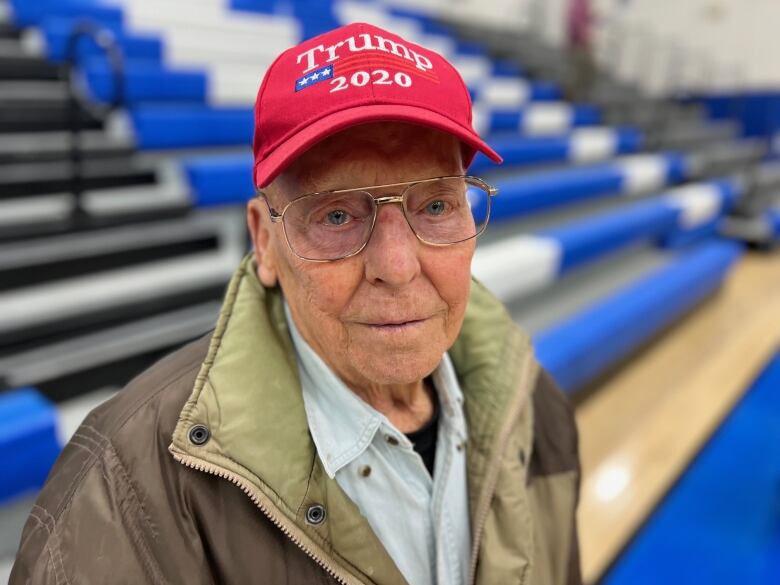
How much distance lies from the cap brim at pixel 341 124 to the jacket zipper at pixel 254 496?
30 centimetres

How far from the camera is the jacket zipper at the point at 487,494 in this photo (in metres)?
0.78

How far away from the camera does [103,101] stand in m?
2.47

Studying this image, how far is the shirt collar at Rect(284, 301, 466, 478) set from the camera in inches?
27.9

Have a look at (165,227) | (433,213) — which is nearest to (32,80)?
(165,227)

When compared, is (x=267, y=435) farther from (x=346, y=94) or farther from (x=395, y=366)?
(x=346, y=94)

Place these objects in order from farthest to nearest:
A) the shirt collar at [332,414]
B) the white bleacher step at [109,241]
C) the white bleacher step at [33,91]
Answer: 1. the white bleacher step at [33,91]
2. the white bleacher step at [109,241]
3. the shirt collar at [332,414]

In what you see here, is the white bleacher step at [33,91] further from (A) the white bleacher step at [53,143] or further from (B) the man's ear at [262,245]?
(B) the man's ear at [262,245]

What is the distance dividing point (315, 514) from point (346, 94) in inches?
17.9

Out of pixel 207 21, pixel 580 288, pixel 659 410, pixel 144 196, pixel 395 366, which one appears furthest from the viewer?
pixel 207 21

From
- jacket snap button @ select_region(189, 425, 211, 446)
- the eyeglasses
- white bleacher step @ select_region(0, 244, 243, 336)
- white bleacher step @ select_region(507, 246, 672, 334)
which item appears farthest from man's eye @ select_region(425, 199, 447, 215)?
white bleacher step @ select_region(507, 246, 672, 334)

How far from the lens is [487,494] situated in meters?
0.80

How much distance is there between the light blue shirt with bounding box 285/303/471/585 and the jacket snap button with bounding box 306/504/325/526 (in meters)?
0.04

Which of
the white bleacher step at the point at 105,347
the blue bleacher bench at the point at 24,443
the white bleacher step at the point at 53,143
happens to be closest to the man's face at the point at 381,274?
the blue bleacher bench at the point at 24,443

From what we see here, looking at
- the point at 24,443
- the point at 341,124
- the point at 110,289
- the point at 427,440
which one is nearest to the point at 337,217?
the point at 341,124
